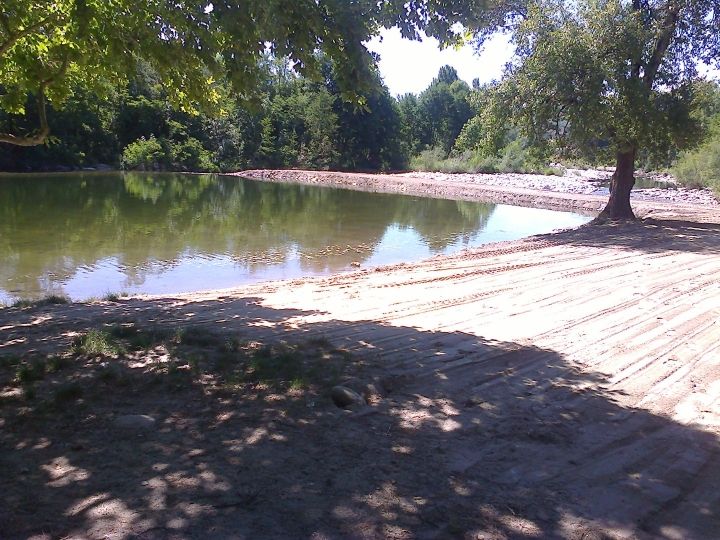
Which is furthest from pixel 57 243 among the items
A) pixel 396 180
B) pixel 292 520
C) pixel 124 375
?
pixel 396 180

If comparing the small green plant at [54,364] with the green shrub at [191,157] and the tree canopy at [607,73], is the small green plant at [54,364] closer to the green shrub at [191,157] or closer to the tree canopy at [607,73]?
the tree canopy at [607,73]

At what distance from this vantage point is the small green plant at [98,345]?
17.5ft

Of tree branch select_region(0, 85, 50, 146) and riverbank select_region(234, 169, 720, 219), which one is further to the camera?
riverbank select_region(234, 169, 720, 219)

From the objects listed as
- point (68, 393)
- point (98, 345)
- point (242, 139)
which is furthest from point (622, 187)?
point (242, 139)

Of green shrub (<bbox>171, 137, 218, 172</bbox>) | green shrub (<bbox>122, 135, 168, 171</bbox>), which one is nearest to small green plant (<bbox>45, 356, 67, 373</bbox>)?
green shrub (<bbox>122, 135, 168, 171</bbox>)

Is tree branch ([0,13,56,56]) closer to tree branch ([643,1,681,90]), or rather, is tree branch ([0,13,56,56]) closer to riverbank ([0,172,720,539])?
riverbank ([0,172,720,539])

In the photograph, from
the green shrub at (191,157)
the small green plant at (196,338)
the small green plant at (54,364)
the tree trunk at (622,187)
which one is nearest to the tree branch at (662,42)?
the tree trunk at (622,187)

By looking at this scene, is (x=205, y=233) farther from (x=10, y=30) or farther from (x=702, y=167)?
(x=702, y=167)

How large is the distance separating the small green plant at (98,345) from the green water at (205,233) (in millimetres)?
7146

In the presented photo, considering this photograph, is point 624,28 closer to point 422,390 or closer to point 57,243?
point 422,390

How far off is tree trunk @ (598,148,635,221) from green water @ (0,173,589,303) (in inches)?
132

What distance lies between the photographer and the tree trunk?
19.2 meters

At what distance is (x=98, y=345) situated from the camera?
17.8ft

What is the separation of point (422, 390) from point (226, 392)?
1.54 meters
